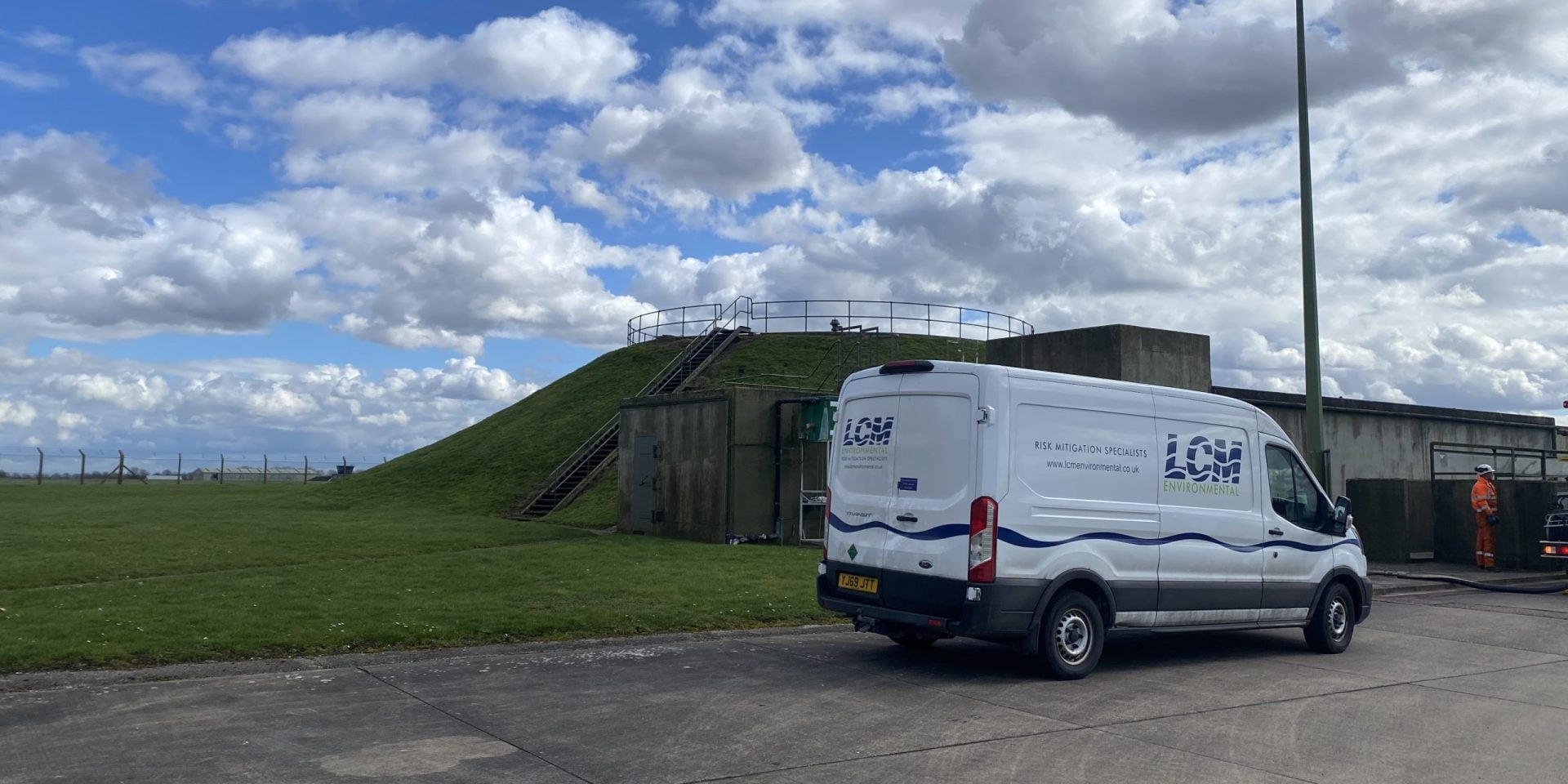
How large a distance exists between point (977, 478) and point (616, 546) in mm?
11912

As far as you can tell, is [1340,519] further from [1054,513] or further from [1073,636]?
[1054,513]

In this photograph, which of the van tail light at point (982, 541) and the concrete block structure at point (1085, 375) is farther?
the concrete block structure at point (1085, 375)

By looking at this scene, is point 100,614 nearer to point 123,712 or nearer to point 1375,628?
point 123,712

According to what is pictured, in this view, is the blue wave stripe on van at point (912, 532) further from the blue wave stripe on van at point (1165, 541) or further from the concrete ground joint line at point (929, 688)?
the concrete ground joint line at point (929, 688)

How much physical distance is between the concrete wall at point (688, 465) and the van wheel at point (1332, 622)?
1263 cm

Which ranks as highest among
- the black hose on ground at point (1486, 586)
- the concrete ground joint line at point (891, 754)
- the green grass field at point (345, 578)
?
the green grass field at point (345, 578)

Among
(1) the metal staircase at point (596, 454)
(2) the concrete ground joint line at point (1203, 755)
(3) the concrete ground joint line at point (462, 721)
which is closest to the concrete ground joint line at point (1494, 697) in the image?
(2) the concrete ground joint line at point (1203, 755)

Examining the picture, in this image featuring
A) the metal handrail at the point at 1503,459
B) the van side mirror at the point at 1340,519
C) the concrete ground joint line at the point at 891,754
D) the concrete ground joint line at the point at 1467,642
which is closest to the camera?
the concrete ground joint line at the point at 891,754

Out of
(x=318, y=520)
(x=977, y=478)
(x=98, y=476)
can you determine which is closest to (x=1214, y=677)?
(x=977, y=478)

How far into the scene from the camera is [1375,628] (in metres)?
13.3

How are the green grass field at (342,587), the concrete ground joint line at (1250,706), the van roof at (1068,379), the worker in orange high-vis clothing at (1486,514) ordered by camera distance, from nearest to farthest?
1. the concrete ground joint line at (1250,706)
2. the van roof at (1068,379)
3. the green grass field at (342,587)
4. the worker in orange high-vis clothing at (1486,514)

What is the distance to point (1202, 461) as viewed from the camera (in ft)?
34.5

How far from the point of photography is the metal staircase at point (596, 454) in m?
31.8

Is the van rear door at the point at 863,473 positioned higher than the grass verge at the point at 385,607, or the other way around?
the van rear door at the point at 863,473
